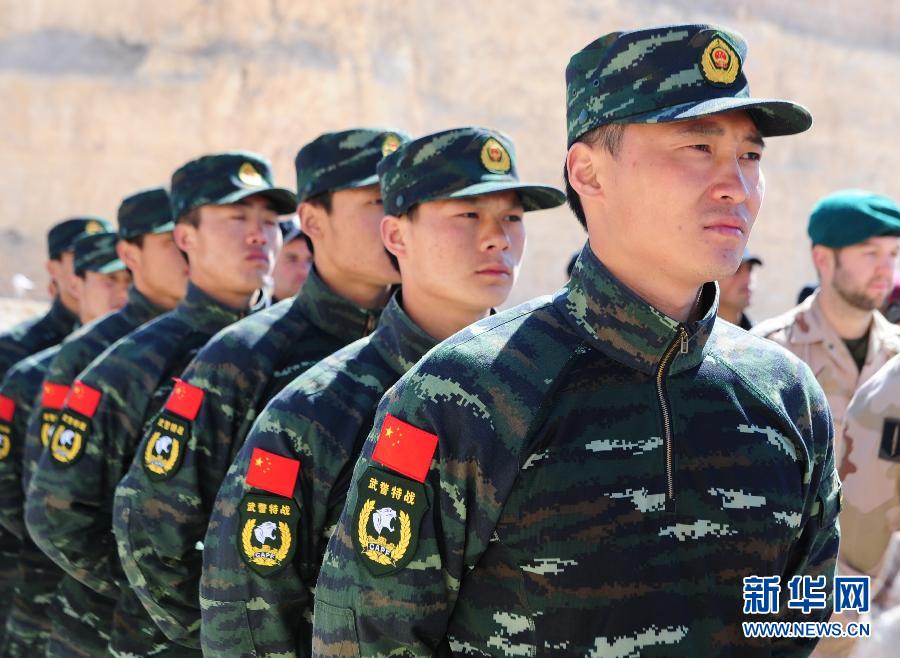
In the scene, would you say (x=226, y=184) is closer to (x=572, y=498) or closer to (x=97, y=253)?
(x=97, y=253)

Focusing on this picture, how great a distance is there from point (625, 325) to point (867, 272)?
9.10ft

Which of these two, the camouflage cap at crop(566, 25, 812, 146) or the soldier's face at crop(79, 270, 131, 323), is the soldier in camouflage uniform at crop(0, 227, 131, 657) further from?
the camouflage cap at crop(566, 25, 812, 146)

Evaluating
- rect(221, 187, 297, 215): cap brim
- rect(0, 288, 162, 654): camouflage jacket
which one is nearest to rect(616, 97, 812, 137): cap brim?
rect(221, 187, 297, 215): cap brim

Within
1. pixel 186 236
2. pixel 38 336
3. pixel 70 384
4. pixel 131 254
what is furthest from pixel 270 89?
pixel 186 236

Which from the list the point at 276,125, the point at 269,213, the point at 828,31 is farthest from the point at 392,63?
the point at 269,213

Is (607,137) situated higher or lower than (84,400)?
higher

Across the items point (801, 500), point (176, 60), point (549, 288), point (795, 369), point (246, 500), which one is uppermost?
point (176, 60)

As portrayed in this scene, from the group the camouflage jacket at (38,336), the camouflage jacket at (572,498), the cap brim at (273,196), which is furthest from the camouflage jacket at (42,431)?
the camouflage jacket at (572,498)

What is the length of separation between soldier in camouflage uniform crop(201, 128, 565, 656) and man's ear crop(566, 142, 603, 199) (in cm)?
72

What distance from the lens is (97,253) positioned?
586cm

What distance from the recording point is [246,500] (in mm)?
2486

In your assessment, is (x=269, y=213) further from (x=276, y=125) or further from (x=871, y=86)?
(x=871, y=86)

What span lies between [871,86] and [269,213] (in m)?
24.9

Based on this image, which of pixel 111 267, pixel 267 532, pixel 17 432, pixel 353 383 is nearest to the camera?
pixel 267 532
